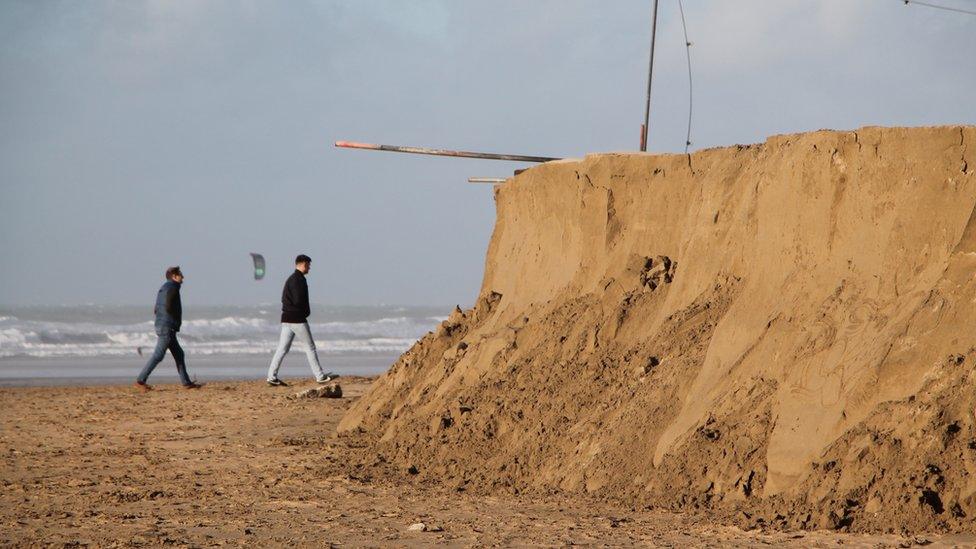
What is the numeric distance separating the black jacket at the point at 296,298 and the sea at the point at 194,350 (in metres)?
5.50

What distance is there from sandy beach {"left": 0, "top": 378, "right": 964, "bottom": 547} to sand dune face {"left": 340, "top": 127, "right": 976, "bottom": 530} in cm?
40

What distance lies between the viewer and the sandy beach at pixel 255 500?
280 inches

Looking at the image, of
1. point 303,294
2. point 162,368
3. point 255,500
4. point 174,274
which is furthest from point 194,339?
point 255,500

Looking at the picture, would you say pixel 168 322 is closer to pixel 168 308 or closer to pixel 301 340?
pixel 168 308

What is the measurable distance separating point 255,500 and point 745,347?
11.5 ft

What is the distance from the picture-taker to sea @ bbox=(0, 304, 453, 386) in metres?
23.4

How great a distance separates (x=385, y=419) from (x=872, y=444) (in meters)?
5.83

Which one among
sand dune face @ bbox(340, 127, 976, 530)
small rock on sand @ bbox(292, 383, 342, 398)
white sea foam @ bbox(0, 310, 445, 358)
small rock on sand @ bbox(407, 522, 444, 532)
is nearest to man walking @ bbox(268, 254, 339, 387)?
small rock on sand @ bbox(292, 383, 342, 398)

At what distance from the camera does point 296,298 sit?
52.3 ft

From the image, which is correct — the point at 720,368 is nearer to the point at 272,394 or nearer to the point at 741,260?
the point at 741,260

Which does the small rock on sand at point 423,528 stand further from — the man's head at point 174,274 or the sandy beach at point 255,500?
the man's head at point 174,274

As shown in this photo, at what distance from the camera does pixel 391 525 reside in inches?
299

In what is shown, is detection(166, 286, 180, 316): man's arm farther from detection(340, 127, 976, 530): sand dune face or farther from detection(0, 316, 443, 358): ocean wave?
detection(0, 316, 443, 358): ocean wave

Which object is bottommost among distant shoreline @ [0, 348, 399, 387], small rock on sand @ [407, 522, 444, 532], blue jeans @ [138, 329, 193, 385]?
small rock on sand @ [407, 522, 444, 532]
